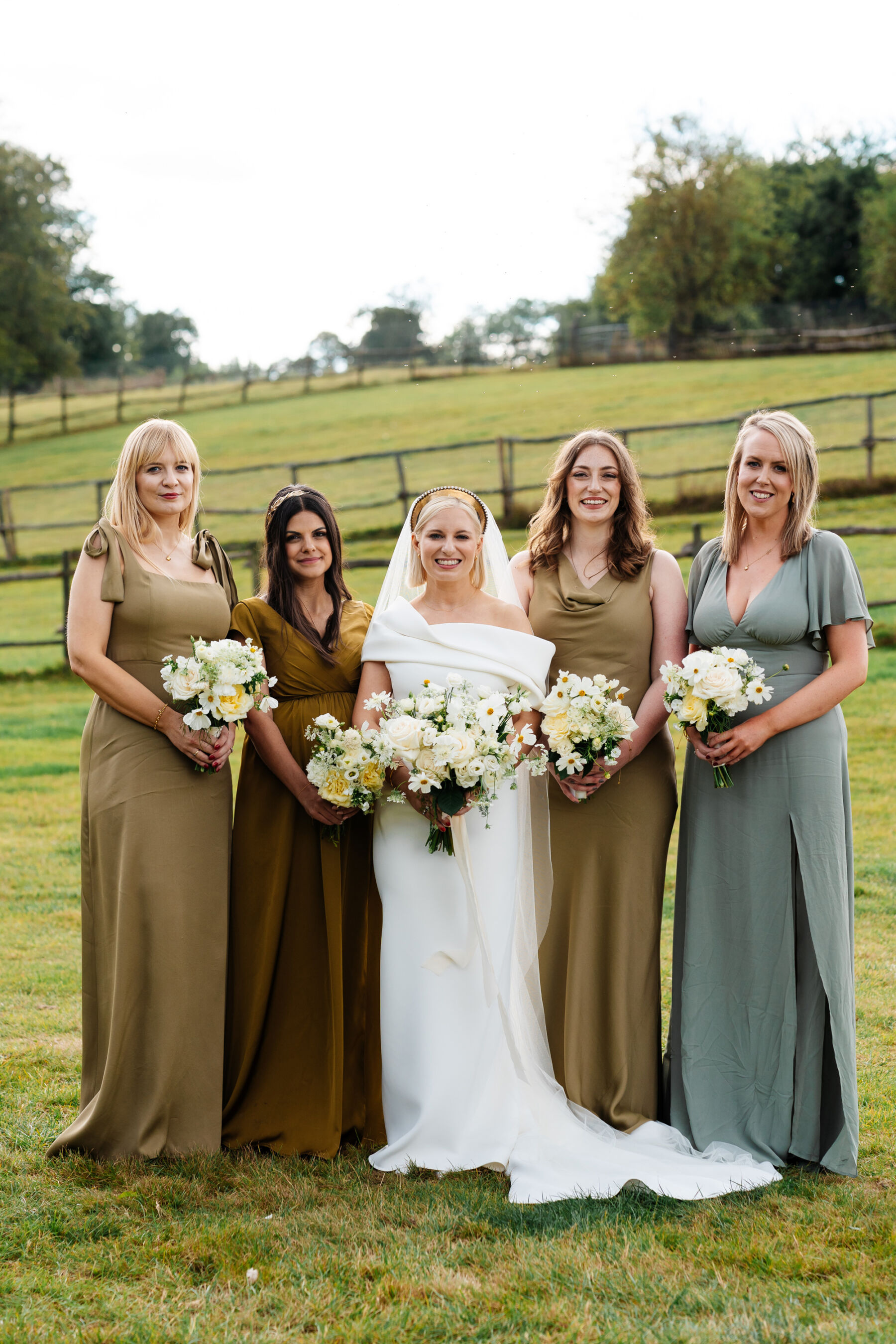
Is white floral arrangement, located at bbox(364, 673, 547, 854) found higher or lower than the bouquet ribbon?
higher

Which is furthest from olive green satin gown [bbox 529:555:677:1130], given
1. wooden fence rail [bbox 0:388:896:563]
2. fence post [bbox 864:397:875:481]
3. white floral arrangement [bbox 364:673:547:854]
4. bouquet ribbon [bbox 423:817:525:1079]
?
fence post [bbox 864:397:875:481]

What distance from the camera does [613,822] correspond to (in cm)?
498

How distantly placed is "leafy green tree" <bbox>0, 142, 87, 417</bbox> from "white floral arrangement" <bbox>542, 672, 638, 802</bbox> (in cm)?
4740

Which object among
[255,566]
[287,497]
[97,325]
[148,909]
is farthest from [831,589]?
[97,325]

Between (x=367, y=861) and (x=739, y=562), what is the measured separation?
210 cm

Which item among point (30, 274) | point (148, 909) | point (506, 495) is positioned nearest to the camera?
point (148, 909)

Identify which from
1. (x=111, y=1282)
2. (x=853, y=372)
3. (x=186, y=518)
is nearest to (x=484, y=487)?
(x=853, y=372)

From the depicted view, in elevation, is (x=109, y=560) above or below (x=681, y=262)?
below

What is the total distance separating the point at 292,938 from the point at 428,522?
1.91 m

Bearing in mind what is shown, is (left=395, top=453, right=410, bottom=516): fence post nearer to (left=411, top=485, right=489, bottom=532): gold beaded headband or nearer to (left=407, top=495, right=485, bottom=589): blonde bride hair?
(left=407, top=495, right=485, bottom=589): blonde bride hair

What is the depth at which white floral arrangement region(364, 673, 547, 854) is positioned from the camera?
430 cm

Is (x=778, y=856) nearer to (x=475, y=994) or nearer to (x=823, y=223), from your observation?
(x=475, y=994)

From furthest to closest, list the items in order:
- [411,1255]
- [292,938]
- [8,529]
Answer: [8,529] < [292,938] < [411,1255]

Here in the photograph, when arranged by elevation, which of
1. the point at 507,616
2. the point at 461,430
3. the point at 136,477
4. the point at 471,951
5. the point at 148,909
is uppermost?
the point at 461,430
